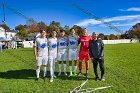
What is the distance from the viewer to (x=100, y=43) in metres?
12.0

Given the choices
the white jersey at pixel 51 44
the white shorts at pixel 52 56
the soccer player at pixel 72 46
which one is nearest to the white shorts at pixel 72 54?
the soccer player at pixel 72 46

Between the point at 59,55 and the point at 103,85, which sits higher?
the point at 59,55

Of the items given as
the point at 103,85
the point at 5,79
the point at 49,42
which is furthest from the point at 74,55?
the point at 5,79

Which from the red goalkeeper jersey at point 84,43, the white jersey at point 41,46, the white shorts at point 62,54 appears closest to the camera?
the white jersey at point 41,46

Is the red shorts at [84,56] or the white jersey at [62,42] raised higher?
the white jersey at [62,42]

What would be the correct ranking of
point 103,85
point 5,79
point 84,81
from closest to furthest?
point 103,85
point 84,81
point 5,79

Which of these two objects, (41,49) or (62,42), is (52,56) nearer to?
(41,49)

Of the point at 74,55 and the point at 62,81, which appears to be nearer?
the point at 62,81

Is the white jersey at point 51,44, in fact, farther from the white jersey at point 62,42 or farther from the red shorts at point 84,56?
the red shorts at point 84,56

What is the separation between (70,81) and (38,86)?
1.49 meters

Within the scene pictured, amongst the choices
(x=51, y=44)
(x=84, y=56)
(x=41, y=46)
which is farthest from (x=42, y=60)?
(x=84, y=56)

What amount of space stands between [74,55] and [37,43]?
191 cm

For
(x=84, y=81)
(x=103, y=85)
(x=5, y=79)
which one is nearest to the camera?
(x=103, y=85)

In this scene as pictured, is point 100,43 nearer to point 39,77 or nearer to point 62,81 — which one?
point 62,81
